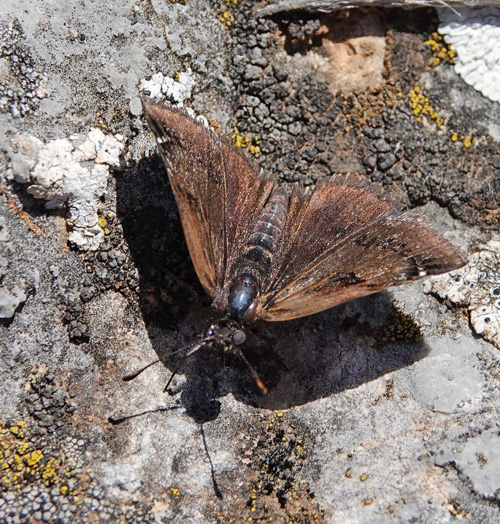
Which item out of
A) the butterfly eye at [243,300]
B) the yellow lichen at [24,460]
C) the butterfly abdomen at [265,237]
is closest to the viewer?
the yellow lichen at [24,460]

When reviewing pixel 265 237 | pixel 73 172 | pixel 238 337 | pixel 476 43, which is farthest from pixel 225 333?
pixel 476 43

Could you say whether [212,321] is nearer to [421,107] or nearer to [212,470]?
[212,470]

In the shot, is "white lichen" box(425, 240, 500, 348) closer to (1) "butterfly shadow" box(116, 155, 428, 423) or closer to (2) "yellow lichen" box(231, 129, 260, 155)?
(1) "butterfly shadow" box(116, 155, 428, 423)

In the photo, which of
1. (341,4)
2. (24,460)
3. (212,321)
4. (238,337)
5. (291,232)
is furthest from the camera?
(341,4)

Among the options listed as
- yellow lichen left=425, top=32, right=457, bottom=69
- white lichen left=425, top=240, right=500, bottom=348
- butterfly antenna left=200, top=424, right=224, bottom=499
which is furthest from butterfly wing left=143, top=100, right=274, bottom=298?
yellow lichen left=425, top=32, right=457, bottom=69

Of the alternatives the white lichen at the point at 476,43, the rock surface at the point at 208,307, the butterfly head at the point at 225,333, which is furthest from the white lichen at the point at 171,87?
the white lichen at the point at 476,43

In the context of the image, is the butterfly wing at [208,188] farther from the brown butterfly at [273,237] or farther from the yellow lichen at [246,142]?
the yellow lichen at [246,142]
